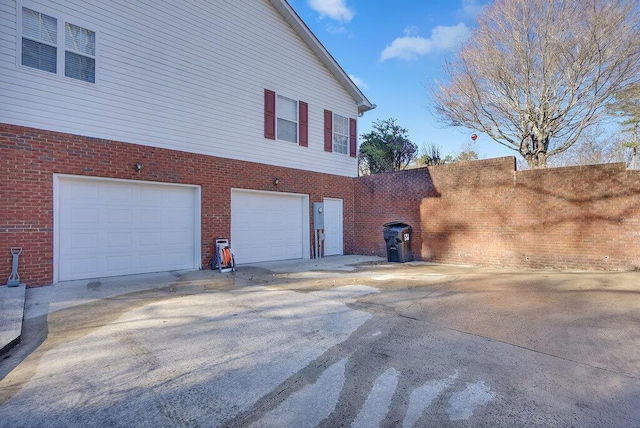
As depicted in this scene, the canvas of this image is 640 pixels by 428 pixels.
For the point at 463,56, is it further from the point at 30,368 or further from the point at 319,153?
the point at 30,368

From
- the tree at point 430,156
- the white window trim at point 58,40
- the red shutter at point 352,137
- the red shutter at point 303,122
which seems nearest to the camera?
the white window trim at point 58,40

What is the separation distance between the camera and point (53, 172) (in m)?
6.72

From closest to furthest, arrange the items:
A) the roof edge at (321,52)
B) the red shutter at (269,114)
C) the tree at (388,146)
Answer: the red shutter at (269,114) → the roof edge at (321,52) → the tree at (388,146)

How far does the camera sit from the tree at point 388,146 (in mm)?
18781

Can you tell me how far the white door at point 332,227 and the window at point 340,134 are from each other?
1938 millimetres

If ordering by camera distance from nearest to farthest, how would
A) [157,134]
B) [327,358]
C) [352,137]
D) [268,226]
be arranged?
[327,358] → [157,134] → [268,226] → [352,137]

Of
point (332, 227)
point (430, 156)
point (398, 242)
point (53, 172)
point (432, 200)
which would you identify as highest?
point (430, 156)

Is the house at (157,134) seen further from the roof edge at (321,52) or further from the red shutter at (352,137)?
the red shutter at (352,137)

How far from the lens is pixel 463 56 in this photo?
15.6m

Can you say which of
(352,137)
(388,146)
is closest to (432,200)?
(352,137)

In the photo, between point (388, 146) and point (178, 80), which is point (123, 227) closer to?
point (178, 80)

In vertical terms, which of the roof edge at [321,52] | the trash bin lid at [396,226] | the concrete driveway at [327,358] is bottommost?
the concrete driveway at [327,358]

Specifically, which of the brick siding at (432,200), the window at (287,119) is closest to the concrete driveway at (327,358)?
the brick siding at (432,200)

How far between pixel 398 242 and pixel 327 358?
7574 mm
